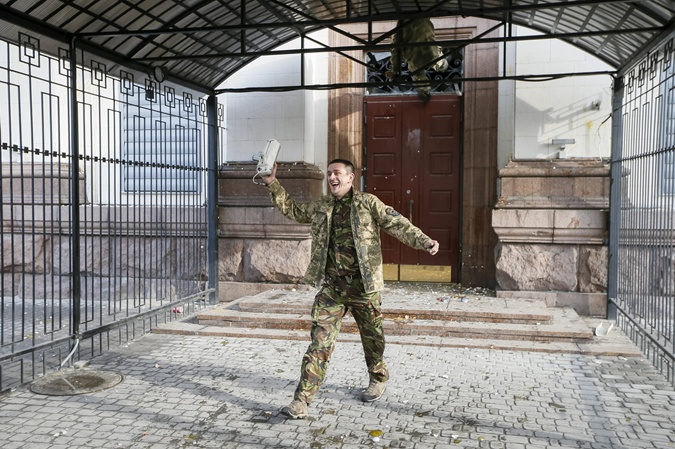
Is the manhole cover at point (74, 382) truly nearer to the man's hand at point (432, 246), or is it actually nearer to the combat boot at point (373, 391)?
the combat boot at point (373, 391)

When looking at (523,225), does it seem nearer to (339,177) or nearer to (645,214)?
(645,214)

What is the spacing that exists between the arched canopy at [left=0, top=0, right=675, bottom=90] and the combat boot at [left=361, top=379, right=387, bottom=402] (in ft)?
11.5

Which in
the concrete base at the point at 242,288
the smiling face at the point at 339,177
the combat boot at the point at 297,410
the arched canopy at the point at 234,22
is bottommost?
the combat boot at the point at 297,410

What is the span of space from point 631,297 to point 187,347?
5433mm

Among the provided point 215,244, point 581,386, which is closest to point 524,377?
point 581,386

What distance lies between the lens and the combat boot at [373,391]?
5.32 meters

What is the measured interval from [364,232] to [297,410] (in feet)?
4.94

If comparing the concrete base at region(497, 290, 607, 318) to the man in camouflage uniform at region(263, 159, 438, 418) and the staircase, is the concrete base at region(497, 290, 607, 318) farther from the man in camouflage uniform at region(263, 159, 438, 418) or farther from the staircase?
the man in camouflage uniform at region(263, 159, 438, 418)

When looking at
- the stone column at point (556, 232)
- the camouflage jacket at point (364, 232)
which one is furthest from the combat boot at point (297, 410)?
the stone column at point (556, 232)

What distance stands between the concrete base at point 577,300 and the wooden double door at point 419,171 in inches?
65.3

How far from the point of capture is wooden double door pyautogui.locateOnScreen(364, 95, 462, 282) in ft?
34.4

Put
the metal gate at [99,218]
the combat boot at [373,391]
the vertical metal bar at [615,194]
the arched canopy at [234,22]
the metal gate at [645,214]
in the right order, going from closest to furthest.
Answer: the combat boot at [373,391] → the arched canopy at [234,22] → the metal gate at [645,214] → the metal gate at [99,218] → the vertical metal bar at [615,194]

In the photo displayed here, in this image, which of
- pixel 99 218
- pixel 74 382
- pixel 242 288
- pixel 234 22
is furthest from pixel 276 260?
pixel 74 382

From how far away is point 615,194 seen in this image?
28.5 feet
